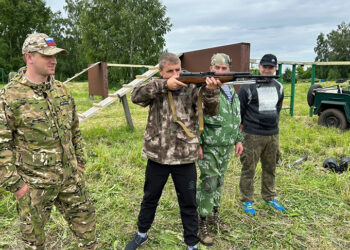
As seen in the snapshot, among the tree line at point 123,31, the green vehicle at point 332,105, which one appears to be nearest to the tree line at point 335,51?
the tree line at point 123,31

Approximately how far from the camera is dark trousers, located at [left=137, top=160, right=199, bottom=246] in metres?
2.17

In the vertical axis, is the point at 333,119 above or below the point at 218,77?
below

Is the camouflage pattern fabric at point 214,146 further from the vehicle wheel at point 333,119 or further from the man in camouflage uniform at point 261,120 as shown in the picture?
the vehicle wheel at point 333,119

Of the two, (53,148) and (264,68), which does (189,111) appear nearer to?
(53,148)

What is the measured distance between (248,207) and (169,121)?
169 cm

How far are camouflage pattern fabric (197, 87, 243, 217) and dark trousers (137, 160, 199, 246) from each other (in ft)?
1.02

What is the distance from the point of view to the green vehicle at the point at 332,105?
21.9 ft

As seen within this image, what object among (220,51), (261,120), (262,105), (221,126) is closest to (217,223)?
(221,126)

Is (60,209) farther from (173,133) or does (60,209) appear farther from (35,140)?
(173,133)

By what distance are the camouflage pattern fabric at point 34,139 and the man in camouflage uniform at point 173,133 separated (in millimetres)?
619

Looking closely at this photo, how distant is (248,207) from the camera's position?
10.3 feet

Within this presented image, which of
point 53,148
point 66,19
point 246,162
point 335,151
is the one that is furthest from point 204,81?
point 66,19

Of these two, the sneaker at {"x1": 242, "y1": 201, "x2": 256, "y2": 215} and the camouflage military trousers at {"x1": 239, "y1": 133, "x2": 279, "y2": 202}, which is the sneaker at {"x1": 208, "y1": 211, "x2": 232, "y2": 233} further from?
the camouflage military trousers at {"x1": 239, "y1": 133, "x2": 279, "y2": 202}

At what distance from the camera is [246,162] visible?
3.06 meters
